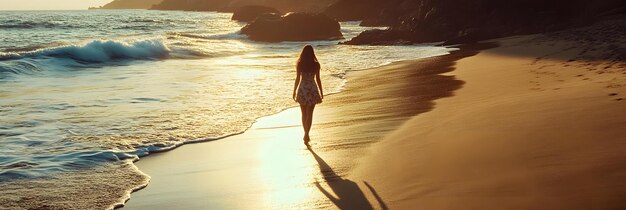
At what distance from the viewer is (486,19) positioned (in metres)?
39.0

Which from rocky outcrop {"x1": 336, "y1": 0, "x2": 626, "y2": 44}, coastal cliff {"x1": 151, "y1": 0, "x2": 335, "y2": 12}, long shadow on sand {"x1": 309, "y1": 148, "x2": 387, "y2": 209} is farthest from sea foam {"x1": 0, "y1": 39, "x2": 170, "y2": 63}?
coastal cliff {"x1": 151, "y1": 0, "x2": 335, "y2": 12}

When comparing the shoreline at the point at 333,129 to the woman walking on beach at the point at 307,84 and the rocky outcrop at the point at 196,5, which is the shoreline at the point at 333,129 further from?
the rocky outcrop at the point at 196,5

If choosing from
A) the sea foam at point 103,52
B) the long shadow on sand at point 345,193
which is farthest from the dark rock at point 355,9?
the long shadow on sand at point 345,193

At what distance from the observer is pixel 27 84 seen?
16.3 metres

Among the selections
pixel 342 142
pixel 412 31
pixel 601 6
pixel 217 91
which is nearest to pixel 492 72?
pixel 217 91

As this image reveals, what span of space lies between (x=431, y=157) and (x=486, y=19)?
34.1 meters

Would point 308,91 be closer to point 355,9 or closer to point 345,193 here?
point 345,193

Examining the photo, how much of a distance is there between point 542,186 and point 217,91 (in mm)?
10209

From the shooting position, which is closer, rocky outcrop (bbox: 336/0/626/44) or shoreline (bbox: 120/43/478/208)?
shoreline (bbox: 120/43/478/208)

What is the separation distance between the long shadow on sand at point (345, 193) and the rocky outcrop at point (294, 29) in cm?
4042

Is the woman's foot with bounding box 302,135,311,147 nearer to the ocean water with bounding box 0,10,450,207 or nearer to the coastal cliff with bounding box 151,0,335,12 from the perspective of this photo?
the ocean water with bounding box 0,10,450,207

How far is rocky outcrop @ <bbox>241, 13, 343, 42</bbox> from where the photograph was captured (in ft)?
155

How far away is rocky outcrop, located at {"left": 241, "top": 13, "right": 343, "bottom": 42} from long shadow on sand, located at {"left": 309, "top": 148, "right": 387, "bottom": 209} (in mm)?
40423

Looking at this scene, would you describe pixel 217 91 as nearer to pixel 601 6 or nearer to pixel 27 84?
pixel 27 84
